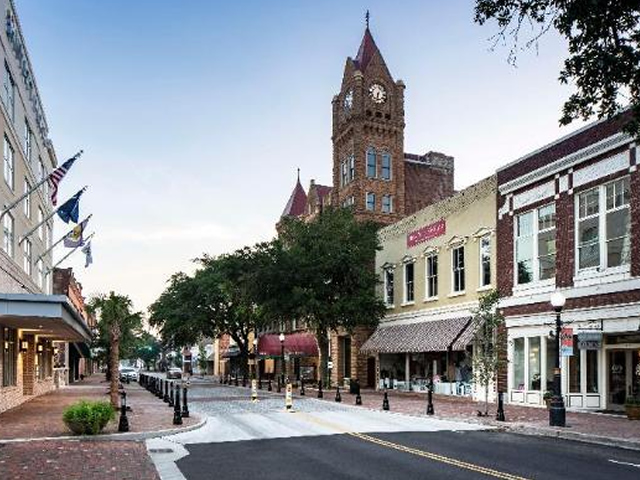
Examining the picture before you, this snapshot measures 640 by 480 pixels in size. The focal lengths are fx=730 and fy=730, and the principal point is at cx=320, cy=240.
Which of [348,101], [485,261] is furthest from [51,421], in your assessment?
[348,101]

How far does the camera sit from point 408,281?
129ft

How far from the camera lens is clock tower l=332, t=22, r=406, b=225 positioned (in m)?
53.6

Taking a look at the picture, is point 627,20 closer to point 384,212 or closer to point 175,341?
point 384,212

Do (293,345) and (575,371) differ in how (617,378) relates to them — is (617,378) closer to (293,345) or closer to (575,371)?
(575,371)

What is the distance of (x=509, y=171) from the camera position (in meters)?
29.4

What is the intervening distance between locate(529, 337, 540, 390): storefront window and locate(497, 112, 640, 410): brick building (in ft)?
0.14

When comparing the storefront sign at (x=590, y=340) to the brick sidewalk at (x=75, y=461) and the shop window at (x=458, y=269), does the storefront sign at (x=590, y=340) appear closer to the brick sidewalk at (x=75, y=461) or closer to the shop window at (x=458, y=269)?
the shop window at (x=458, y=269)

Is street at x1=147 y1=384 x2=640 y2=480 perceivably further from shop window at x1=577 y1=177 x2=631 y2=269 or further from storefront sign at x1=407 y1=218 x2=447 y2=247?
storefront sign at x1=407 y1=218 x2=447 y2=247

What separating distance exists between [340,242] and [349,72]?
67.1ft

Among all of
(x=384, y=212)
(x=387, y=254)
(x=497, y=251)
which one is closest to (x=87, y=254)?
(x=387, y=254)

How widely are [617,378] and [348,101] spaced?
35.7 metres

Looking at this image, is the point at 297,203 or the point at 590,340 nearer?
the point at 590,340

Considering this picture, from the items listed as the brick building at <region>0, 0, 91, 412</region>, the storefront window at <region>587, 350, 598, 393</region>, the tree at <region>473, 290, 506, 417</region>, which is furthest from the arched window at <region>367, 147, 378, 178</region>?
the storefront window at <region>587, 350, 598, 393</region>

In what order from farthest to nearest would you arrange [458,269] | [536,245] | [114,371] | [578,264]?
1. [458,269]
2. [536,245]
3. [578,264]
4. [114,371]
